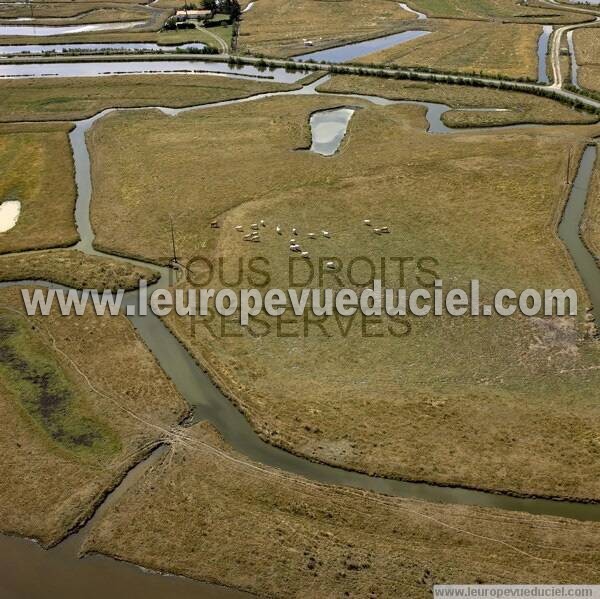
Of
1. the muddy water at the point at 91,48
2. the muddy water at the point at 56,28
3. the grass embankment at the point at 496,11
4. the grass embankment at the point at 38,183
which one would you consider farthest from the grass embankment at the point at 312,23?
the grass embankment at the point at 38,183

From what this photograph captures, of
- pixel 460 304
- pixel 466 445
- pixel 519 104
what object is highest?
pixel 519 104

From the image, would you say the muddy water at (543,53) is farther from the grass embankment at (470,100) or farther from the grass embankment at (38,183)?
the grass embankment at (38,183)

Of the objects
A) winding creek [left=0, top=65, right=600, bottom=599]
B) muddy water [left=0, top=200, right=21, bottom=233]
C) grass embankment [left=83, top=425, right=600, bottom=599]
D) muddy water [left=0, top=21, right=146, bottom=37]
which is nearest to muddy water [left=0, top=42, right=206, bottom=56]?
muddy water [left=0, top=21, right=146, bottom=37]

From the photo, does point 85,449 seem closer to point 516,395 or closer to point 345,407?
point 345,407

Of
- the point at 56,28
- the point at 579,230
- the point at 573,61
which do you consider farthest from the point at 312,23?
the point at 579,230

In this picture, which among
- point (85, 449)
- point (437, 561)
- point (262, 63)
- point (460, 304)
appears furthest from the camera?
point (262, 63)

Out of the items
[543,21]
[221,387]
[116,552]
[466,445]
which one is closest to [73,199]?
[221,387]

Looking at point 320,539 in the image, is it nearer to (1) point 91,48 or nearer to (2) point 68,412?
(2) point 68,412
